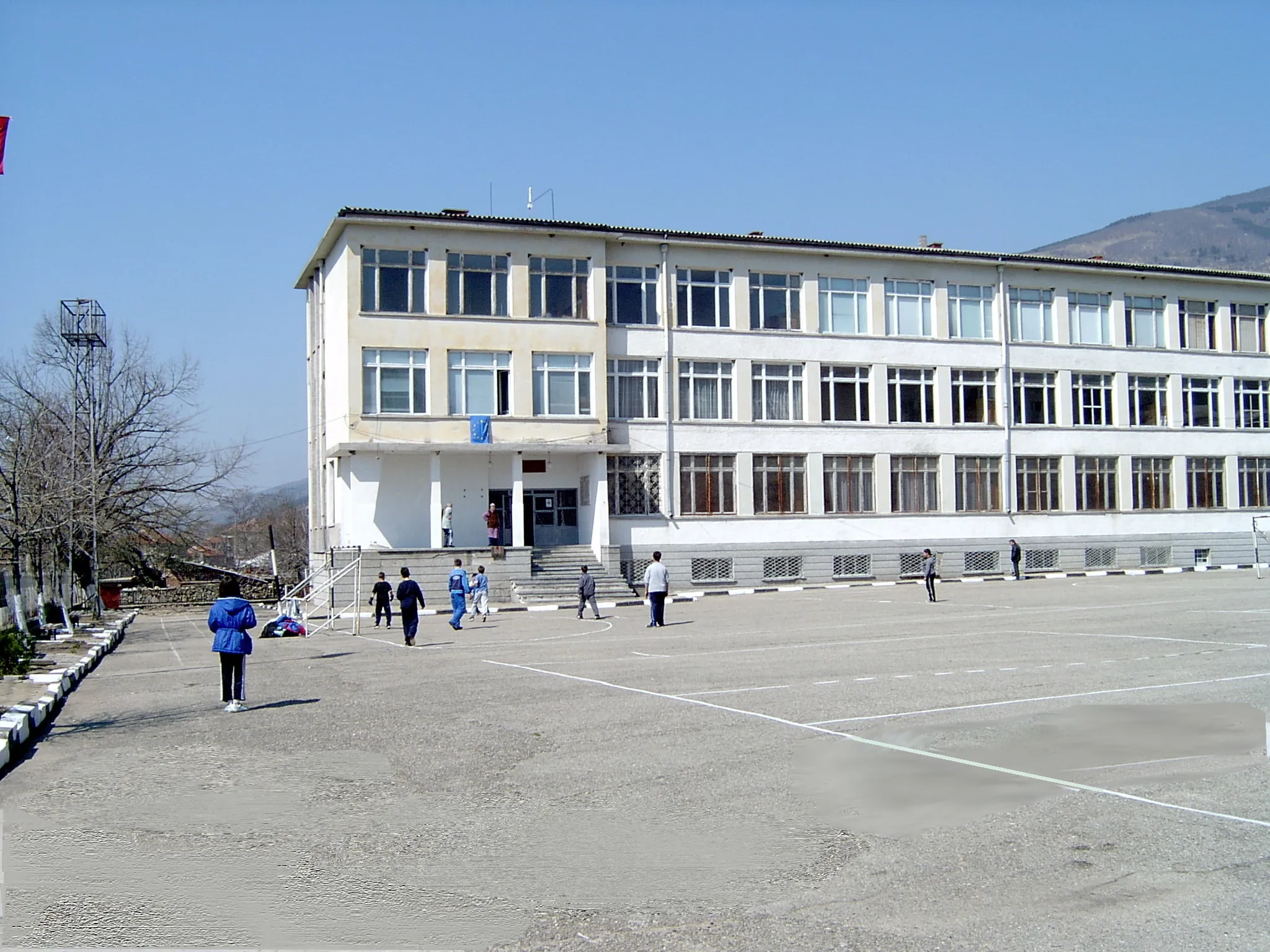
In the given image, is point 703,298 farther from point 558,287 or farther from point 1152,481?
point 1152,481

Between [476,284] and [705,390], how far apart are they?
9421mm

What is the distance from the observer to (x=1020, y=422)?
48.0 meters

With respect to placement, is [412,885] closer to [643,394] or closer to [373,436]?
[373,436]

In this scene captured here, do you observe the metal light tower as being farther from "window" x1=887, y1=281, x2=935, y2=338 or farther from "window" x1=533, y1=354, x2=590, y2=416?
"window" x1=887, y1=281, x2=935, y2=338

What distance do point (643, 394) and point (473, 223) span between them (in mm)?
8718

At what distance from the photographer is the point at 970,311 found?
4756 centimetres

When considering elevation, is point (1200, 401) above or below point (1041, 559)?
above

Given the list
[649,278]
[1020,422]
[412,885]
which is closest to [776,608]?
[649,278]

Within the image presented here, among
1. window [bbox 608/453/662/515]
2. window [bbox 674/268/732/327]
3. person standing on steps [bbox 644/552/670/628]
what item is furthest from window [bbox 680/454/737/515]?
person standing on steps [bbox 644/552/670/628]

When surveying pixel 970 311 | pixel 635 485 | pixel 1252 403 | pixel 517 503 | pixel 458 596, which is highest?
pixel 970 311

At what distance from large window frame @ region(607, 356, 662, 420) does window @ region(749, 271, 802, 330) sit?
15.0 feet

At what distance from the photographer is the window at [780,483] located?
44031 mm

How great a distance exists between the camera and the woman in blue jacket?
14.4 meters

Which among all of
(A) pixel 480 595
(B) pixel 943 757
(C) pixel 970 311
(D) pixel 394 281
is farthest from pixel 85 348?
(B) pixel 943 757
